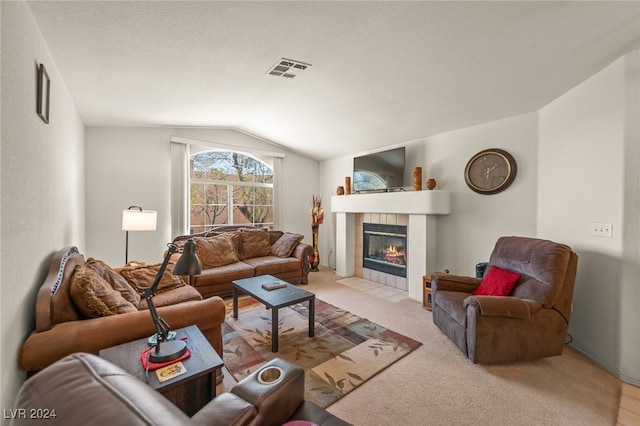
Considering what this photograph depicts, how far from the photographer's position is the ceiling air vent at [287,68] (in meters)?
2.49

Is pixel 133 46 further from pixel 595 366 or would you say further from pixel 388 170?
pixel 595 366

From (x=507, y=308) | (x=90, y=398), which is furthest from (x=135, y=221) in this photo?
(x=507, y=308)

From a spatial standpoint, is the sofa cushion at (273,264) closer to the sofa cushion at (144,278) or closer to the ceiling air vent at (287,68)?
the sofa cushion at (144,278)

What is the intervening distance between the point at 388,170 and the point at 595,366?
10.2ft

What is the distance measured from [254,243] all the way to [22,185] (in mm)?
3207

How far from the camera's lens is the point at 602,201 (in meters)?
2.22

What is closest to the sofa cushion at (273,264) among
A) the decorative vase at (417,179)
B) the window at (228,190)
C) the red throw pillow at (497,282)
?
the window at (228,190)

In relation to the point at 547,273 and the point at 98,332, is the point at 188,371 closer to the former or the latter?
the point at 98,332

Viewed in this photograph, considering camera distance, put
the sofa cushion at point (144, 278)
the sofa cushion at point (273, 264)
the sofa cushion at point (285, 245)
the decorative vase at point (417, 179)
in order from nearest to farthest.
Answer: the sofa cushion at point (144, 278), the decorative vase at point (417, 179), the sofa cushion at point (273, 264), the sofa cushion at point (285, 245)

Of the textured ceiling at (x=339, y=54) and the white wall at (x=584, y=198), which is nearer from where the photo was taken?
the textured ceiling at (x=339, y=54)

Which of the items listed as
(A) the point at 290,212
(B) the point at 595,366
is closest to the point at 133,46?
(A) the point at 290,212

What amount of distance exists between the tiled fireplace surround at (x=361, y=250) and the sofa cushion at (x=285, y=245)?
1.17 metres

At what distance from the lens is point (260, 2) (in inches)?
68.7

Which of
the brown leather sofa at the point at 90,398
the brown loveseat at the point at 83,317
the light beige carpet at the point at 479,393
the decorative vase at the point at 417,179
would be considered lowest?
the light beige carpet at the point at 479,393
